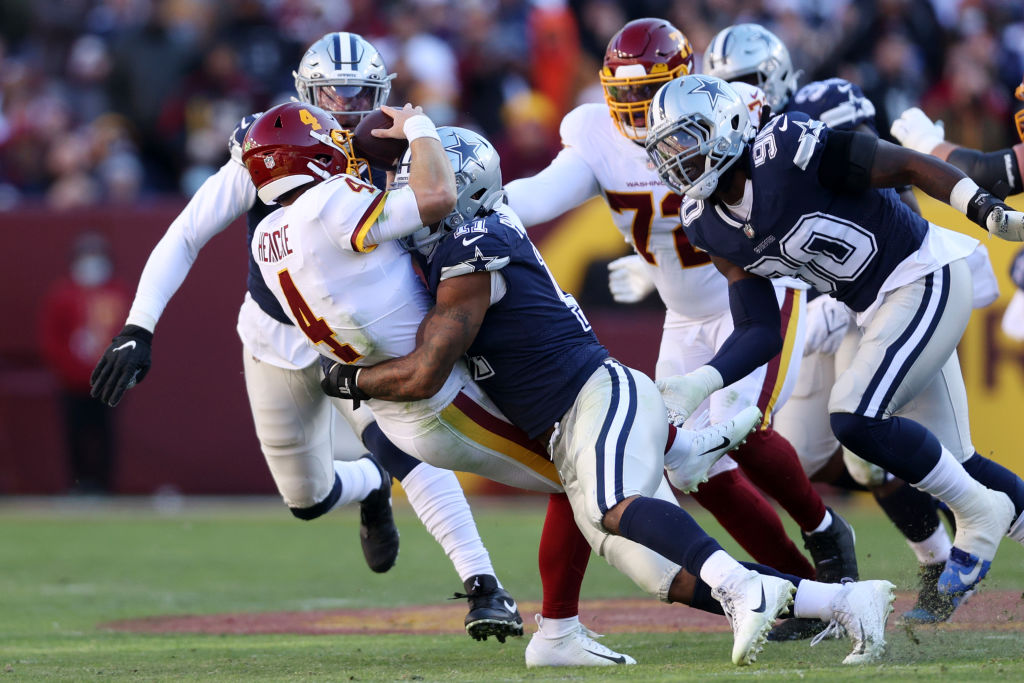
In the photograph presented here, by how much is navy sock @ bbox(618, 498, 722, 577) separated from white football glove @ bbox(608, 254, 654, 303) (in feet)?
7.14

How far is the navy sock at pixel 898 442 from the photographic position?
4.72m

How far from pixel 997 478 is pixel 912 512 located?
0.82 m

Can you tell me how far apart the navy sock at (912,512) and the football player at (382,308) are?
5.21ft

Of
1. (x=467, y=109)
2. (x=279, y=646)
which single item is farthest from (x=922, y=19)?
(x=279, y=646)

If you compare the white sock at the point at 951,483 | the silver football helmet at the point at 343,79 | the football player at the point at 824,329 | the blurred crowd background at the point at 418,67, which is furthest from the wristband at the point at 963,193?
the blurred crowd background at the point at 418,67

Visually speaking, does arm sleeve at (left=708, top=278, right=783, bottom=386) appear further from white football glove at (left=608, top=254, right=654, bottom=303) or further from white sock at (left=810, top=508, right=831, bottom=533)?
white football glove at (left=608, top=254, right=654, bottom=303)

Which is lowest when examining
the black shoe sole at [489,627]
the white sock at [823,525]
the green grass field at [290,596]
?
the green grass field at [290,596]

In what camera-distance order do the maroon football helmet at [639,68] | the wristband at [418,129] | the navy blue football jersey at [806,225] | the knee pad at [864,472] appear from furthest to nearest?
the knee pad at [864,472] → the maroon football helmet at [639,68] → the navy blue football jersey at [806,225] → the wristband at [418,129]

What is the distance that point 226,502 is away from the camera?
1080 cm

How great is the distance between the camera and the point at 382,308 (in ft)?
14.3

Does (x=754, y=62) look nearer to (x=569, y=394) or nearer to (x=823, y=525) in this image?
(x=823, y=525)

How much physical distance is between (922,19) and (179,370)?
641 centimetres

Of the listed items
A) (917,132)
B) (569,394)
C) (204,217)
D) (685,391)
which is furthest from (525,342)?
(917,132)

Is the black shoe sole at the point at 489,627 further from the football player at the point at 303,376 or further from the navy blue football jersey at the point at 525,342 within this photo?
the navy blue football jersey at the point at 525,342
